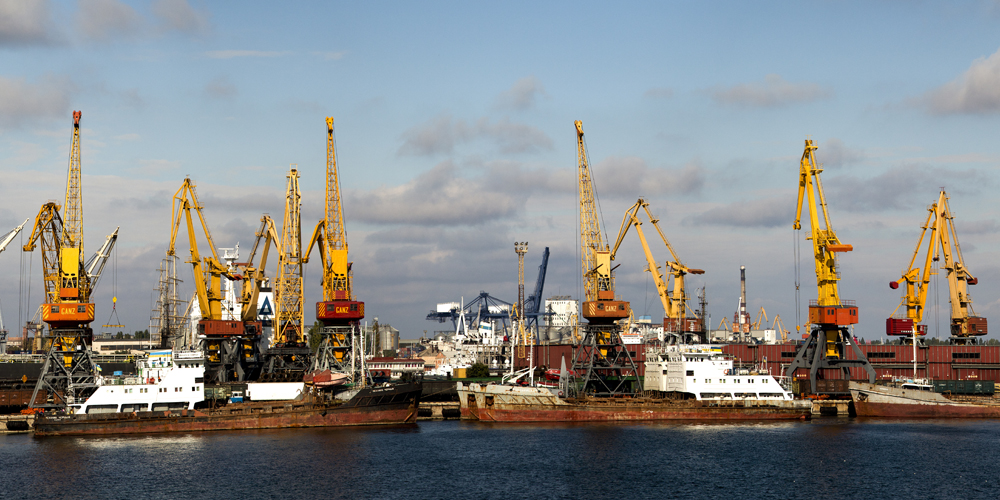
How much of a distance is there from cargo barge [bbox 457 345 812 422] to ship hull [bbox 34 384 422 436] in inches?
367

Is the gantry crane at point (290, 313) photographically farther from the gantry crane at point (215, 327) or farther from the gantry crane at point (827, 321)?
the gantry crane at point (827, 321)

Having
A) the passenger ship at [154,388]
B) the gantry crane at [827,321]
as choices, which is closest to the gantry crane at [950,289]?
the gantry crane at [827,321]

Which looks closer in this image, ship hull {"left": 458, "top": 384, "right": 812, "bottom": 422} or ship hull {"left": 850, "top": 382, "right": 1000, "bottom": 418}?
ship hull {"left": 458, "top": 384, "right": 812, "bottom": 422}

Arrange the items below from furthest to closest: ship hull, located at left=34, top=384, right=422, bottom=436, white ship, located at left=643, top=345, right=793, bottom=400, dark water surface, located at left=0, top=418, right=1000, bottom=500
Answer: white ship, located at left=643, top=345, right=793, bottom=400, ship hull, located at left=34, top=384, right=422, bottom=436, dark water surface, located at left=0, top=418, right=1000, bottom=500

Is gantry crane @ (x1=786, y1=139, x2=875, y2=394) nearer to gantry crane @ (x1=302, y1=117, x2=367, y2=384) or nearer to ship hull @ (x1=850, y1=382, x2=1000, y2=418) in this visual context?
ship hull @ (x1=850, y1=382, x2=1000, y2=418)

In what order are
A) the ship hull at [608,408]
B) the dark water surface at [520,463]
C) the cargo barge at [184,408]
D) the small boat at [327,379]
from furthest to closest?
the ship hull at [608,408]
the small boat at [327,379]
the cargo barge at [184,408]
the dark water surface at [520,463]

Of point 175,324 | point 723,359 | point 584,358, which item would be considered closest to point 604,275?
point 584,358

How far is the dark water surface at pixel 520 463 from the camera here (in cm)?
5550

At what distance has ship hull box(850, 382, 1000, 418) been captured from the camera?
94188 millimetres

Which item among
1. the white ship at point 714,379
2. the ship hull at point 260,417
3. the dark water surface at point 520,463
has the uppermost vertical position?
the white ship at point 714,379

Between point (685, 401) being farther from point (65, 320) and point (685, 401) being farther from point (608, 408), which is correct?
point (65, 320)

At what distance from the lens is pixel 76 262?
95.9 m

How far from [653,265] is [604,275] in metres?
28.3

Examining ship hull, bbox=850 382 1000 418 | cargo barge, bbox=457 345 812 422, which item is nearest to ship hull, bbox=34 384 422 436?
cargo barge, bbox=457 345 812 422
